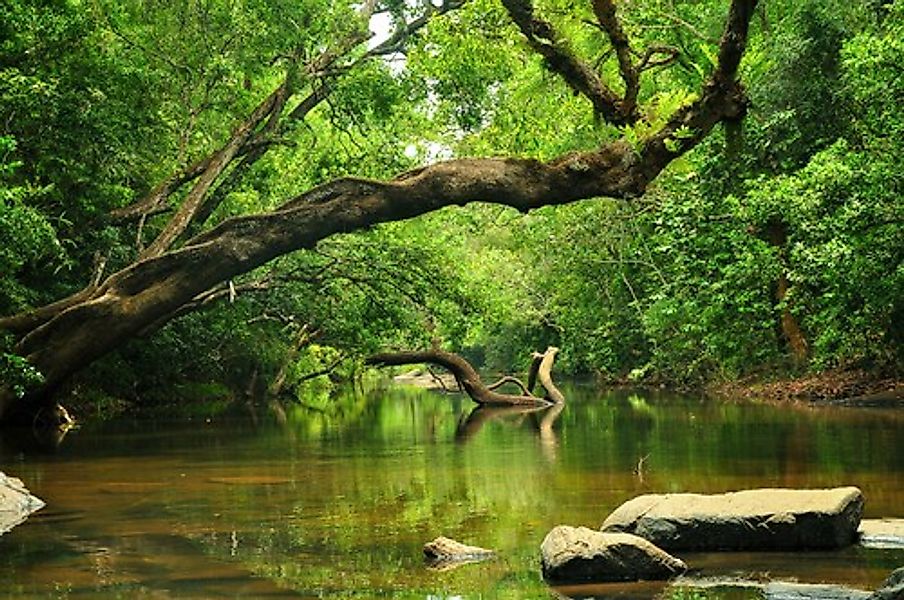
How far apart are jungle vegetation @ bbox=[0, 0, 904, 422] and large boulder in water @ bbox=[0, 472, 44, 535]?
9.09 ft

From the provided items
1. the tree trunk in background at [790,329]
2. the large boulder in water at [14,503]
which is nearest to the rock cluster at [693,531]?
the large boulder in water at [14,503]

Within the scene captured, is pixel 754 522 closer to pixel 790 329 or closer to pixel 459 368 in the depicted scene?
pixel 459 368

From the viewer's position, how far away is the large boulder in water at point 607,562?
25.3 feet

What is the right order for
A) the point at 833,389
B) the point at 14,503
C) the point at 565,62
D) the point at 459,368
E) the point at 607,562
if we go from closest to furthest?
the point at 607,562
the point at 14,503
the point at 565,62
the point at 833,389
the point at 459,368

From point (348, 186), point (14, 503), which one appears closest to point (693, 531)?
point (14, 503)

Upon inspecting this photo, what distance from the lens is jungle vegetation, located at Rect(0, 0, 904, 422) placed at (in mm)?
14258

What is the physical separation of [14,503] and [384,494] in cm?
377

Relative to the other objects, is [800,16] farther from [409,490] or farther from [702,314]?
[409,490]

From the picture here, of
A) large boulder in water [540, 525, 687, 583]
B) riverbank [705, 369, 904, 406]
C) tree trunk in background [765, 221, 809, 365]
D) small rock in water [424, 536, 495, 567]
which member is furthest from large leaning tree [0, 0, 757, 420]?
tree trunk in background [765, 221, 809, 365]

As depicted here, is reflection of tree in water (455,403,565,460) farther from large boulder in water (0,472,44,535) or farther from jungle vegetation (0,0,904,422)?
large boulder in water (0,472,44,535)

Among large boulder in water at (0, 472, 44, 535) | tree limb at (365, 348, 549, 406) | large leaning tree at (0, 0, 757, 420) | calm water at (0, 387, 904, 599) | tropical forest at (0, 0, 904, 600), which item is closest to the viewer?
calm water at (0, 387, 904, 599)

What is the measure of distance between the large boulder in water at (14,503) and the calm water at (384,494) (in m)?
0.17

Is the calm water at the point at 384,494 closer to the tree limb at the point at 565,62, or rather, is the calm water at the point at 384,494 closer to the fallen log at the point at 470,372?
the tree limb at the point at 565,62

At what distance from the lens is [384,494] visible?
1243 cm
